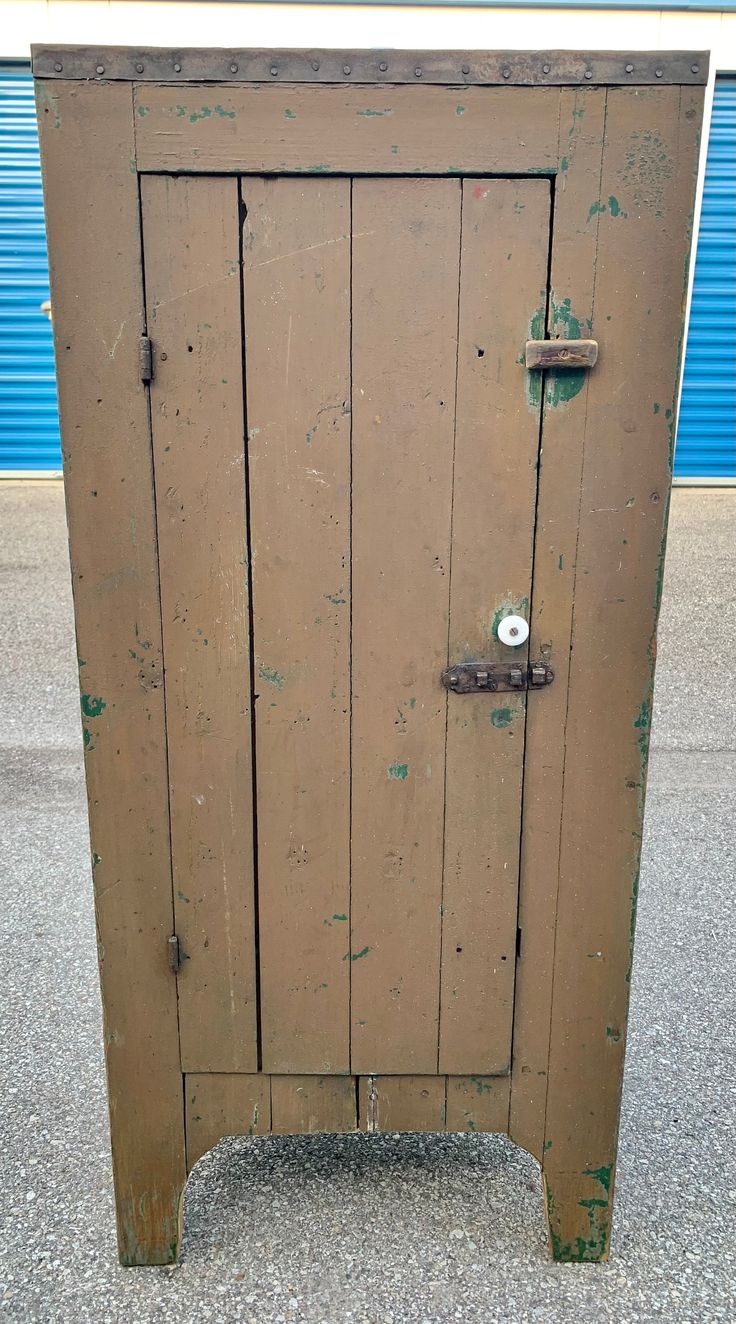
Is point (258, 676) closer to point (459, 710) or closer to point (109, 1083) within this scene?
point (459, 710)

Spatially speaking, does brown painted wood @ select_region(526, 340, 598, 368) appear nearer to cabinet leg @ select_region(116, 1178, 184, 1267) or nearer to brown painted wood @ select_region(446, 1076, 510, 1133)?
brown painted wood @ select_region(446, 1076, 510, 1133)

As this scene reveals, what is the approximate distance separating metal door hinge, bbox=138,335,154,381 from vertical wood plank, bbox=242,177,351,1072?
0.17 m

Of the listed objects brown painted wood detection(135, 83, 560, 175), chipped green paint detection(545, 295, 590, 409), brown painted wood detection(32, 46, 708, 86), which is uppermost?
brown painted wood detection(32, 46, 708, 86)

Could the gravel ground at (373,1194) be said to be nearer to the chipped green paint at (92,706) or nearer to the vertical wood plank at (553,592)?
the vertical wood plank at (553,592)

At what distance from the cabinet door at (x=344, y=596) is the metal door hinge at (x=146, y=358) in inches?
0.7

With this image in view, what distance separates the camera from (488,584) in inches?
76.9

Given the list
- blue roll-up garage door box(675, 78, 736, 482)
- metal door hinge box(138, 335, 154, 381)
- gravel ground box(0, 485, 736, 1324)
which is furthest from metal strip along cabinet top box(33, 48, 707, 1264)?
blue roll-up garage door box(675, 78, 736, 482)

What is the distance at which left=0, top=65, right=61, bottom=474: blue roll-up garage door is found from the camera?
752 cm

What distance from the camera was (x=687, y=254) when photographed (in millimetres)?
1825

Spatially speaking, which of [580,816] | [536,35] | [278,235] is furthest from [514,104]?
[536,35]

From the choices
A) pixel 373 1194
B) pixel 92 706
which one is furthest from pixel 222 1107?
pixel 92 706

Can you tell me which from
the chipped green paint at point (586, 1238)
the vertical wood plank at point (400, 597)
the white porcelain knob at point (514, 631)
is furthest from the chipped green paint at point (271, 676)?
the chipped green paint at point (586, 1238)

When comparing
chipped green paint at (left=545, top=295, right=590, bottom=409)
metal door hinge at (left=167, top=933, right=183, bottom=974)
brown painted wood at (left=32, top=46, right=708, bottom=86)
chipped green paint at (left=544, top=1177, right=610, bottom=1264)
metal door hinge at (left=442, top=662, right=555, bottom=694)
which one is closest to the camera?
brown painted wood at (left=32, top=46, right=708, bottom=86)

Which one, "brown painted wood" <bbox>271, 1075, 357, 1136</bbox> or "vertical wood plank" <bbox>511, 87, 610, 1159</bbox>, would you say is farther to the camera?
"brown painted wood" <bbox>271, 1075, 357, 1136</bbox>
